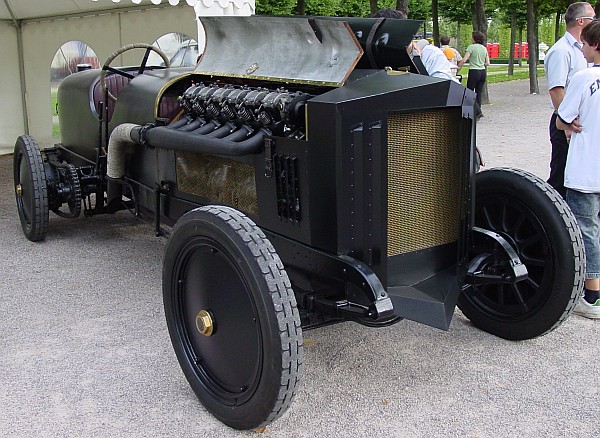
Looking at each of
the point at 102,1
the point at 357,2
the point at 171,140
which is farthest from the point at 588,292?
the point at 357,2

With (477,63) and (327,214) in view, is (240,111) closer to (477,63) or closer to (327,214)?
(327,214)

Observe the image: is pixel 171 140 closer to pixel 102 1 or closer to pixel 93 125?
pixel 93 125

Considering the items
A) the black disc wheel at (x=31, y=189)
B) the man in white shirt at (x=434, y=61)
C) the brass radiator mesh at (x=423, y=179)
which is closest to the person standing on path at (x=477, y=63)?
the man in white shirt at (x=434, y=61)

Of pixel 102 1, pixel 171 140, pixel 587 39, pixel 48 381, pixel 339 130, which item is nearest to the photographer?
pixel 339 130

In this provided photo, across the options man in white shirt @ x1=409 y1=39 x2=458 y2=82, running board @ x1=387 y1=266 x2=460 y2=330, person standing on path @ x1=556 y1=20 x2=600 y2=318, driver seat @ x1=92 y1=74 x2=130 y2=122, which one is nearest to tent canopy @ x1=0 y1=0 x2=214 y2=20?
driver seat @ x1=92 y1=74 x2=130 y2=122

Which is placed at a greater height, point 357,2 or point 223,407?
point 357,2

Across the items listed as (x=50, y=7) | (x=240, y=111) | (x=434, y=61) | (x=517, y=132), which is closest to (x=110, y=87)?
(x=240, y=111)

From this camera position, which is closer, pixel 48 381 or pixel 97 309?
pixel 48 381

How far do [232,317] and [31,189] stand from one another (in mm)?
3457

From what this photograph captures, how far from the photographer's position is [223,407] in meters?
2.98

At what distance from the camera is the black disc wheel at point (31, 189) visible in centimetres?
570

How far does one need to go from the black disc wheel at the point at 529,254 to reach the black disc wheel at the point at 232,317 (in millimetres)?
1545

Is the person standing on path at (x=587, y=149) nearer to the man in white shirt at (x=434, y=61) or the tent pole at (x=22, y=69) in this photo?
the man in white shirt at (x=434, y=61)

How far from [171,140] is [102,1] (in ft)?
20.8
